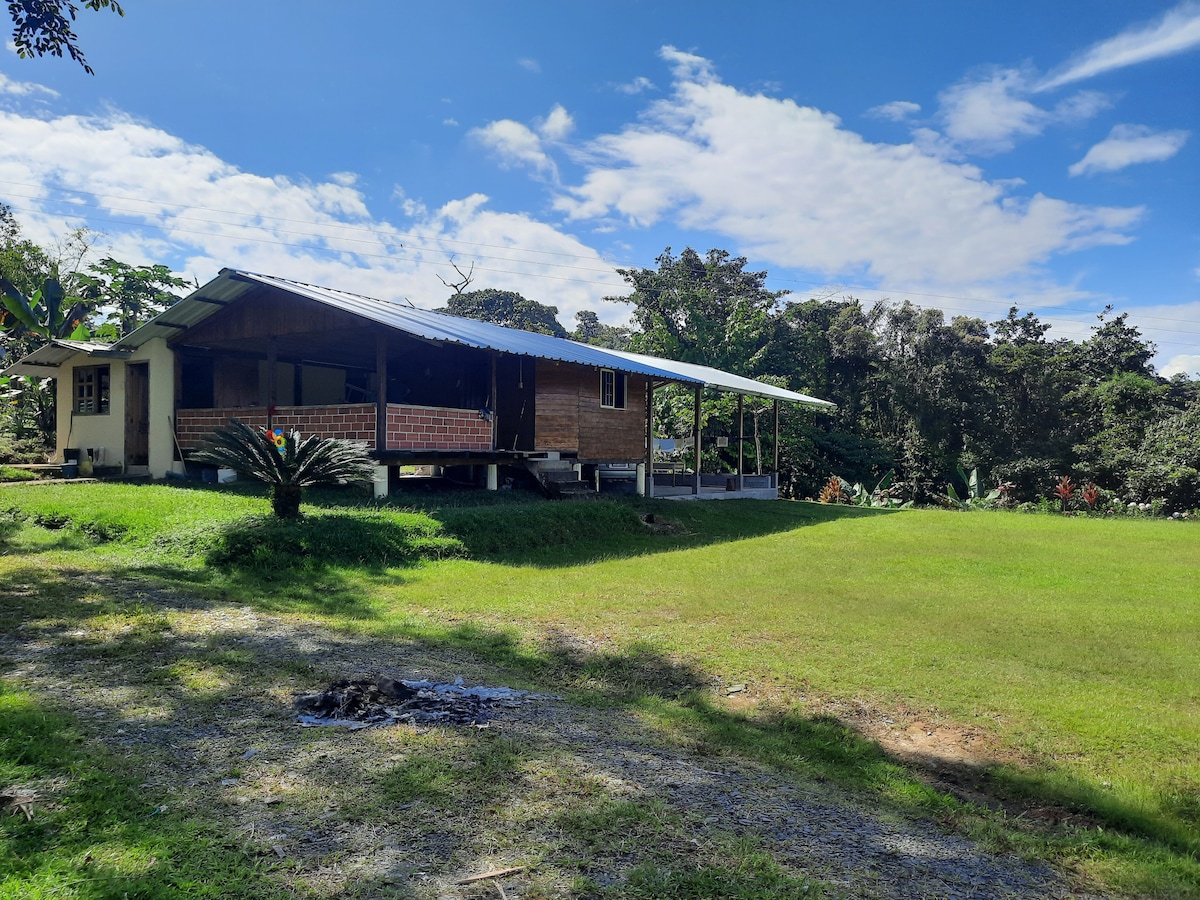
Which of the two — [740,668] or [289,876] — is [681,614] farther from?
[289,876]

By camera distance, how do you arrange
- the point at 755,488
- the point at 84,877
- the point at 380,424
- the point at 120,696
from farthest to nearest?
1. the point at 755,488
2. the point at 380,424
3. the point at 120,696
4. the point at 84,877

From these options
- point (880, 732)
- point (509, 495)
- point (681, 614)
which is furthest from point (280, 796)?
point (509, 495)

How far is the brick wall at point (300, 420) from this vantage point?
1441 cm

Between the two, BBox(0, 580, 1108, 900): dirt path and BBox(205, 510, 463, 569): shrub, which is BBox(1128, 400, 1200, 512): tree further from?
BBox(0, 580, 1108, 900): dirt path

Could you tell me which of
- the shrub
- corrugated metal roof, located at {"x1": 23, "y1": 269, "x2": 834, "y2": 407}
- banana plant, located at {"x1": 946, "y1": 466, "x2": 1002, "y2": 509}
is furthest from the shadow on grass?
banana plant, located at {"x1": 946, "y1": 466, "x2": 1002, "y2": 509}

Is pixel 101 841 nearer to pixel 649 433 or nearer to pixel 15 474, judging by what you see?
pixel 649 433

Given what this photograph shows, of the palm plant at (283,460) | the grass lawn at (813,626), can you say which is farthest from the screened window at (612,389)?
the palm plant at (283,460)

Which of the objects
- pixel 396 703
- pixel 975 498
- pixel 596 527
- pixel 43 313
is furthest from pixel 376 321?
pixel 975 498

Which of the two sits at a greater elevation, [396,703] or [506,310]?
[506,310]

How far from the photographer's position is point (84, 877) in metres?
2.73

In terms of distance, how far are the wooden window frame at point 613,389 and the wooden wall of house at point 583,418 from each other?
0.10 m

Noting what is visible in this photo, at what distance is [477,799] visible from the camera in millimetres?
3527

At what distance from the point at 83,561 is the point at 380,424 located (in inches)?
220

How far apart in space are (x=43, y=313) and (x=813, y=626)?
27.1 metres
